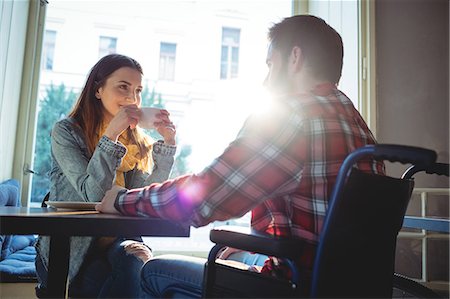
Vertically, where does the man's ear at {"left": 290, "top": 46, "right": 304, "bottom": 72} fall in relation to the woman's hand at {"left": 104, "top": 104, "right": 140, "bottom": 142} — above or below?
above

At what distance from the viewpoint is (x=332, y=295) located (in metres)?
0.83

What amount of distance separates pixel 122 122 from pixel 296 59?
63 centimetres

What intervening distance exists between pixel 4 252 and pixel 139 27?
6.23 ft

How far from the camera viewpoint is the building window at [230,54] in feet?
11.1

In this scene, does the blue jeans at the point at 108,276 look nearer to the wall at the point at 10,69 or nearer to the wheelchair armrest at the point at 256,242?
the wheelchair armrest at the point at 256,242

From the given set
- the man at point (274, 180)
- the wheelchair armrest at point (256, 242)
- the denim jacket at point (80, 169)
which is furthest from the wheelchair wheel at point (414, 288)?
the denim jacket at point (80, 169)

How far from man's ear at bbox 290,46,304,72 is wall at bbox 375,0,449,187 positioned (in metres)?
1.81

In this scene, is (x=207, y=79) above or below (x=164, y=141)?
above

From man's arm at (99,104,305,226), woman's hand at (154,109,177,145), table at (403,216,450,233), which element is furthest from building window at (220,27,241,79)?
man's arm at (99,104,305,226)

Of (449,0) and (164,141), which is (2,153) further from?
(449,0)

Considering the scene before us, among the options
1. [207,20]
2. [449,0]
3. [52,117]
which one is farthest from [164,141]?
[449,0]

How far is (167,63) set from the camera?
3355mm

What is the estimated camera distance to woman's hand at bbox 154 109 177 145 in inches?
61.4

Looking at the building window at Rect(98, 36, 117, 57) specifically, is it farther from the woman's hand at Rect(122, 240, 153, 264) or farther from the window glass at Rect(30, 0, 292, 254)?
the woman's hand at Rect(122, 240, 153, 264)
